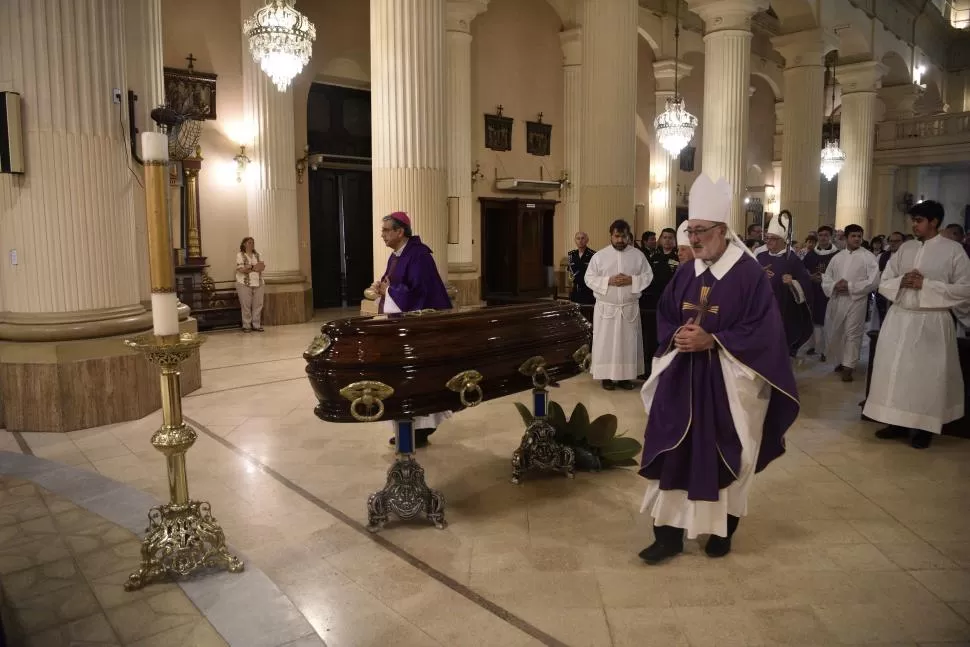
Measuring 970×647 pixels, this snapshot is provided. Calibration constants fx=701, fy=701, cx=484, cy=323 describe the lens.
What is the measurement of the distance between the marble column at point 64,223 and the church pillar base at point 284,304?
609 centimetres

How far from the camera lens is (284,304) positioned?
12.0 metres

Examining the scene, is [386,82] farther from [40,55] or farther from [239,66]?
[239,66]

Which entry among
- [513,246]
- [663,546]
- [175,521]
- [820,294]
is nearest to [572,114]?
[513,246]

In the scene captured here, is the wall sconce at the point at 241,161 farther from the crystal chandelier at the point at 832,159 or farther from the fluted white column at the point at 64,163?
the crystal chandelier at the point at 832,159

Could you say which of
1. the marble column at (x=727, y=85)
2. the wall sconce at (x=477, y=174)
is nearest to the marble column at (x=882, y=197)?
the marble column at (x=727, y=85)

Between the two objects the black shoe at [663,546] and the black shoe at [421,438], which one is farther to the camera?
the black shoe at [421,438]

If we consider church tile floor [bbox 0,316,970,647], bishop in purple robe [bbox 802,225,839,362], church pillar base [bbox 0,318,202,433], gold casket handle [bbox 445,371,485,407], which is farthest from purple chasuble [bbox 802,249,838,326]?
church pillar base [bbox 0,318,202,433]

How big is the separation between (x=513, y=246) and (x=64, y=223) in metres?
11.4

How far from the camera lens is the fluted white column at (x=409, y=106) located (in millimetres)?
6734

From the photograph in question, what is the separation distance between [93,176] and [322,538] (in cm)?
375

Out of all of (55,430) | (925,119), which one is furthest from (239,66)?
(925,119)

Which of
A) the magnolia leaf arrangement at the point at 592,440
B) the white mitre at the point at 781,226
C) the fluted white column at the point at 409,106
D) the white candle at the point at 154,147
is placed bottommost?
the magnolia leaf arrangement at the point at 592,440

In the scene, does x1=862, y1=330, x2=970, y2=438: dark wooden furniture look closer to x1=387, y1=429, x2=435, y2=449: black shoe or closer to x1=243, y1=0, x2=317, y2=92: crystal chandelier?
x1=387, y1=429, x2=435, y2=449: black shoe

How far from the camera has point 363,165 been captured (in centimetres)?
1451
